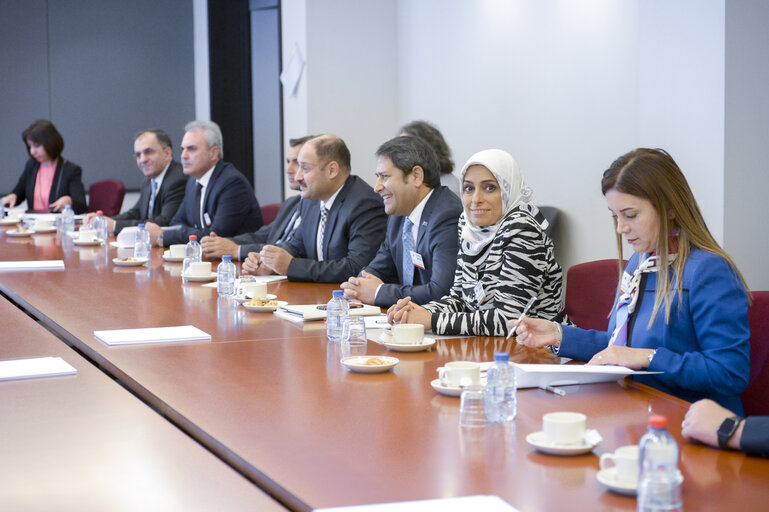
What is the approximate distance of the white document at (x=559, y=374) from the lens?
2.19 metres

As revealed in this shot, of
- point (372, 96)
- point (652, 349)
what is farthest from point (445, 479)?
point (372, 96)

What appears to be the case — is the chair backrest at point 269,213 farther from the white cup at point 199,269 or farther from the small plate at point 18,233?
the white cup at point 199,269

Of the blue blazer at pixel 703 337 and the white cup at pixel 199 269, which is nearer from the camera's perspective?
the blue blazer at pixel 703 337

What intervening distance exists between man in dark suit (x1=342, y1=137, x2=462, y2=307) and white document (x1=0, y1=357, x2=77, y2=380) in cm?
139

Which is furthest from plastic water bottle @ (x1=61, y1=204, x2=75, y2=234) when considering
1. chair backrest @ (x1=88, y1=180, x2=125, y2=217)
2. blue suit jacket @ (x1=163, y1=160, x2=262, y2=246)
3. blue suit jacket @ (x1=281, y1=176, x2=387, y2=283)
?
blue suit jacket @ (x1=281, y1=176, x2=387, y2=283)

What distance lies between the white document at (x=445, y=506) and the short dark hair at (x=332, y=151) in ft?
11.2

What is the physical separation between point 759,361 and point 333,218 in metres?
2.62

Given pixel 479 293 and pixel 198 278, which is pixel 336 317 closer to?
pixel 479 293

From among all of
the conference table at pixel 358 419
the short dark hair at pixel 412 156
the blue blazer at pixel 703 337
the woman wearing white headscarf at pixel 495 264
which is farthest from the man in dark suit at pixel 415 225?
the blue blazer at pixel 703 337

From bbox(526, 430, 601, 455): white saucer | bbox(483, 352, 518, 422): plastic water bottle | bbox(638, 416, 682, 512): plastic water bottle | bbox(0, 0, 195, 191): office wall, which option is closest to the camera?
bbox(638, 416, 682, 512): plastic water bottle

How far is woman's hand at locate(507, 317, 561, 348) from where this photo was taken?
8.49ft

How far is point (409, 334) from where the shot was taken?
2688mm

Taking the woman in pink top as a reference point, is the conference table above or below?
below

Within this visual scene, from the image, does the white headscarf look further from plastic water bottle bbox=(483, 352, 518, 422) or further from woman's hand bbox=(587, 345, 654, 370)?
plastic water bottle bbox=(483, 352, 518, 422)
